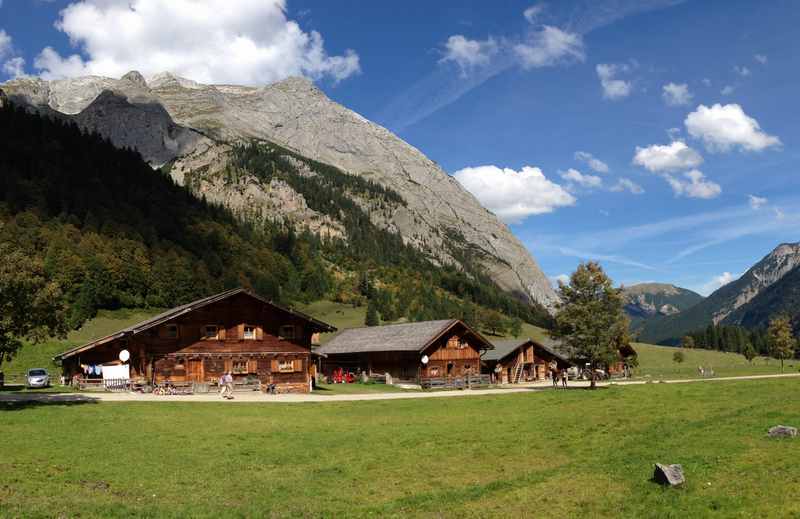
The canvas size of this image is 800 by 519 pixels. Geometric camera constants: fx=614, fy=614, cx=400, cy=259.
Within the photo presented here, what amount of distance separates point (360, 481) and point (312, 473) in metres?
1.85

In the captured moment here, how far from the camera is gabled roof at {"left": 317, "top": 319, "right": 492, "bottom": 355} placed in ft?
224

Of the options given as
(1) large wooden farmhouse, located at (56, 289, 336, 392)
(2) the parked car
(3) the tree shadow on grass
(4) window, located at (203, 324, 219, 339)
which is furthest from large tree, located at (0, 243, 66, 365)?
(2) the parked car

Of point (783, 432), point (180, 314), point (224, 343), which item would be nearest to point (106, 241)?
point (224, 343)

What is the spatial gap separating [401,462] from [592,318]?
116 ft

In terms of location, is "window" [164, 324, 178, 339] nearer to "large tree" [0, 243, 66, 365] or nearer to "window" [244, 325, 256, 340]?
"window" [244, 325, 256, 340]

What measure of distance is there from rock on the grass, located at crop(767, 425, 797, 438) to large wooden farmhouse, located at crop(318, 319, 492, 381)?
46.1 metres

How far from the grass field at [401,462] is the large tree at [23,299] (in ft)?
14.1

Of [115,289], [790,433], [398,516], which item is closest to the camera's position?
[398,516]

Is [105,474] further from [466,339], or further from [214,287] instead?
[214,287]

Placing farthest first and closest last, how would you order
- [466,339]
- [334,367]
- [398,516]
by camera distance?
1. [334,367]
2. [466,339]
3. [398,516]

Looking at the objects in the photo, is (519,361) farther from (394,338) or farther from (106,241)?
(106,241)

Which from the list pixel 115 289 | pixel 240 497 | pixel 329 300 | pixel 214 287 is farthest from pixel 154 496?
pixel 329 300

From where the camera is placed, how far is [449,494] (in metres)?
16.6

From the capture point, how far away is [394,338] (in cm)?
7344
